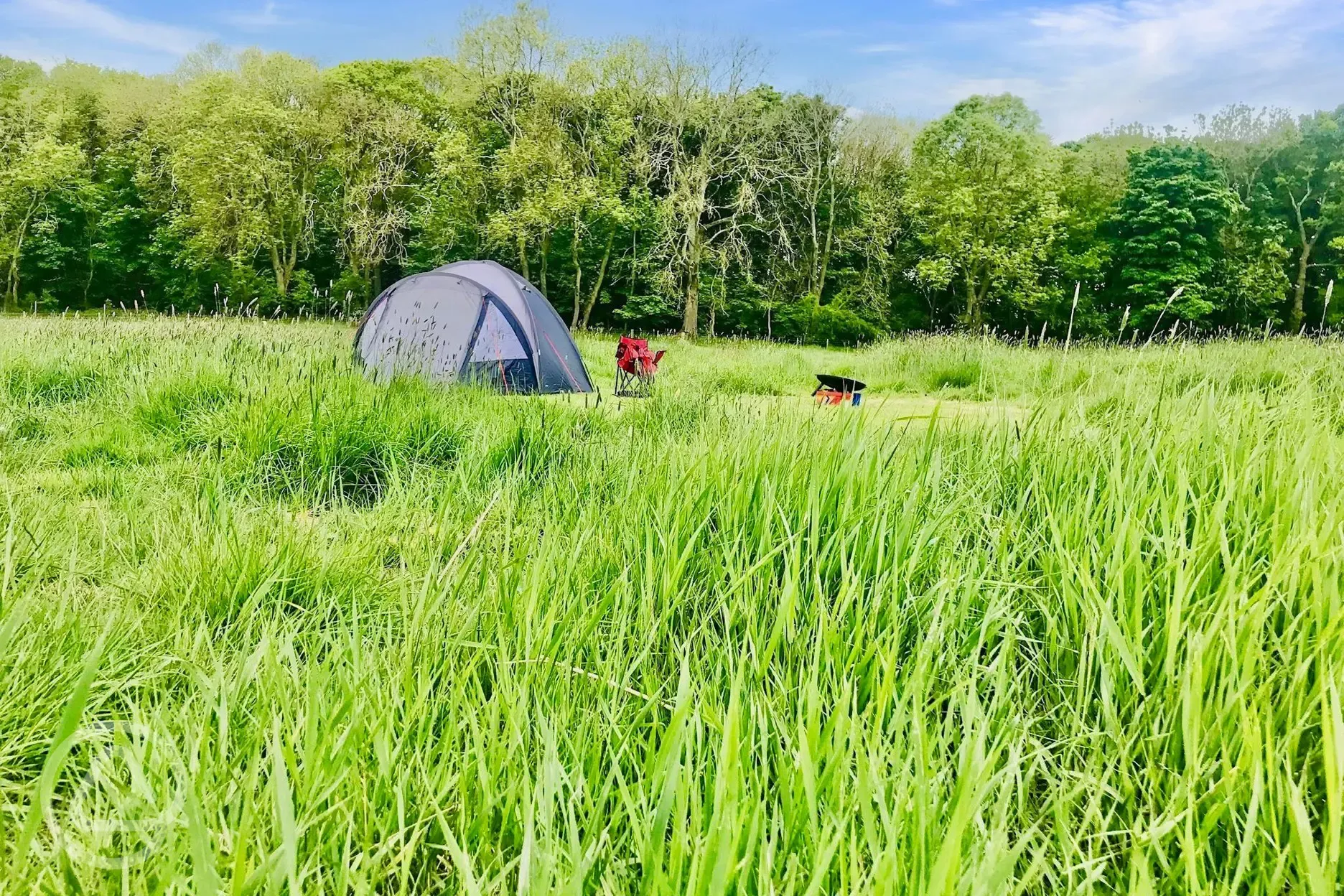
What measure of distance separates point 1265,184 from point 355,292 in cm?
4117

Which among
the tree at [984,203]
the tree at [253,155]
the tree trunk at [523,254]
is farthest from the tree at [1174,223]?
the tree at [253,155]

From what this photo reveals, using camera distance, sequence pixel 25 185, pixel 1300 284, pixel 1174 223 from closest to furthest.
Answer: pixel 1174 223 < pixel 25 185 < pixel 1300 284

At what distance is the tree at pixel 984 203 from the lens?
95.2 feet

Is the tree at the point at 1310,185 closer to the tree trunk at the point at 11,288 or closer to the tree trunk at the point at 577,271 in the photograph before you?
the tree trunk at the point at 577,271

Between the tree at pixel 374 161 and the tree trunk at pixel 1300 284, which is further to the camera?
the tree trunk at pixel 1300 284

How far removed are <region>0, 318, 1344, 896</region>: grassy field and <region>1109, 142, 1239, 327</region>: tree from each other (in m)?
35.3

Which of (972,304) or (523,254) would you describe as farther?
(972,304)

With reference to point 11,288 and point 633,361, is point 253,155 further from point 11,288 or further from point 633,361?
point 633,361

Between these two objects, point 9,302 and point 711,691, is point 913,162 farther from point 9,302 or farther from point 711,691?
point 9,302

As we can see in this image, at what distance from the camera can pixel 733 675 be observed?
120 centimetres

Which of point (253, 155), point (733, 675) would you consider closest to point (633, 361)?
point (733, 675)

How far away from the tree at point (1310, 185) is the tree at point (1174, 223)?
4.24m

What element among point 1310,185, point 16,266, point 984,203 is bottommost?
point 16,266

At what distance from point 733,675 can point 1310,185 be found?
4618cm
